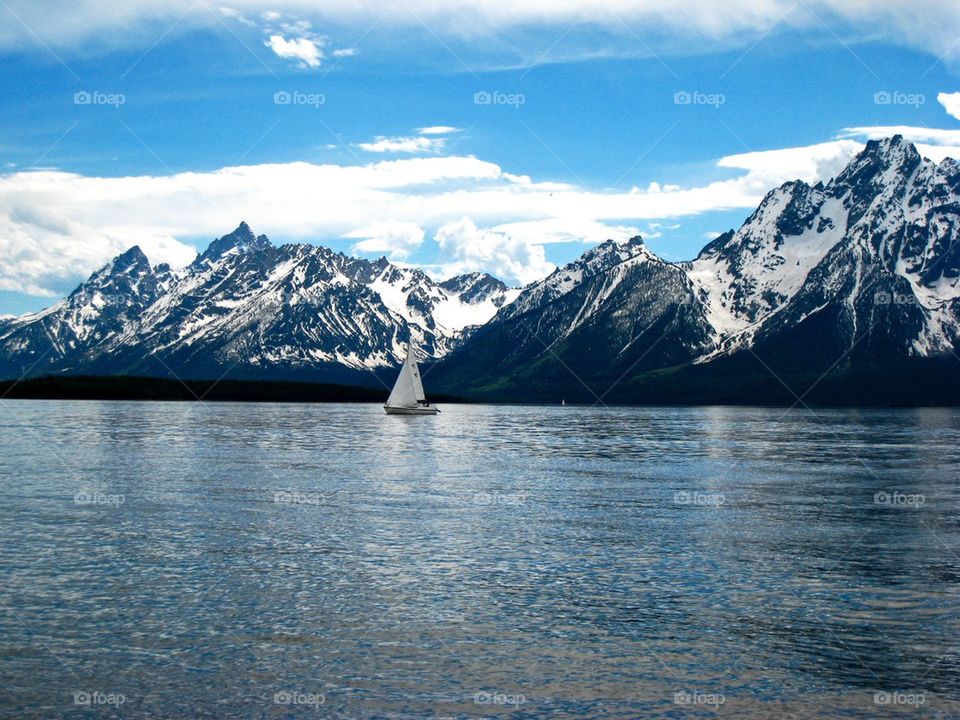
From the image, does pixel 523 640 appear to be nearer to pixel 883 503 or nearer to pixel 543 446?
pixel 883 503

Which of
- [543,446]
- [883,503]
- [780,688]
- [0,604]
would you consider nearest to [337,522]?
[0,604]

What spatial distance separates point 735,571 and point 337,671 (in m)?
23.7

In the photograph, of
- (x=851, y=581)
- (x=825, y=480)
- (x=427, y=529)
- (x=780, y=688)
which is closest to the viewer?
(x=780, y=688)

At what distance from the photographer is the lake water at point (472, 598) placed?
29.7 metres

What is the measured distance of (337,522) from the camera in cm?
6206

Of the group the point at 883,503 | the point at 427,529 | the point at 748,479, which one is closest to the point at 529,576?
the point at 427,529

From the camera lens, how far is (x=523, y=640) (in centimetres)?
3534

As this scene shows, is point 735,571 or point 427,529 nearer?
point 735,571

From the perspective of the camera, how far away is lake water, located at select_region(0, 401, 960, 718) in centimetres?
2967

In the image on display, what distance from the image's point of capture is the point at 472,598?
41.3m

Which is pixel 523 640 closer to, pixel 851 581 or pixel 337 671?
pixel 337 671

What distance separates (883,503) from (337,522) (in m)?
43.1

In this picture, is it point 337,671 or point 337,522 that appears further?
point 337,522

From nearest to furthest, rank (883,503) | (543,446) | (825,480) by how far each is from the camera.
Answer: (883,503), (825,480), (543,446)
